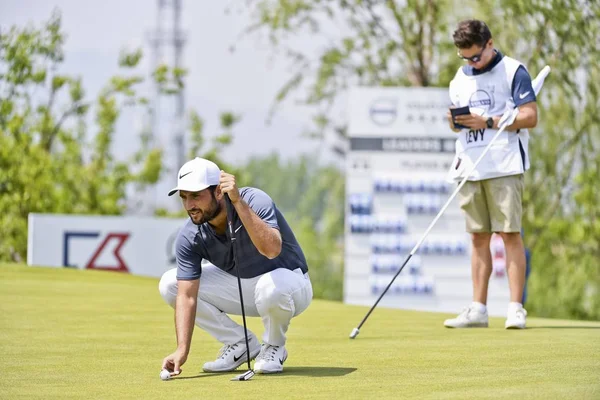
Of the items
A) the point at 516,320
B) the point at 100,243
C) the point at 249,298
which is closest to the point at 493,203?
the point at 516,320

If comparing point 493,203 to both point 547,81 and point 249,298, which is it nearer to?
point 249,298

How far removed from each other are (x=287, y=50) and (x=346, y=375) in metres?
17.5

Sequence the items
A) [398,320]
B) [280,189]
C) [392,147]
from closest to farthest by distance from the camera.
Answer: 1. [398,320]
2. [392,147]
3. [280,189]

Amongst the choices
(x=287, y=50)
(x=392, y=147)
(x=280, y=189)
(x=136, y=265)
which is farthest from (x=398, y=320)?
(x=280, y=189)

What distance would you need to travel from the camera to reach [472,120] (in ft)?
23.4

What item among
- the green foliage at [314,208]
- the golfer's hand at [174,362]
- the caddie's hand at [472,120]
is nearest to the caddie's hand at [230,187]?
the golfer's hand at [174,362]

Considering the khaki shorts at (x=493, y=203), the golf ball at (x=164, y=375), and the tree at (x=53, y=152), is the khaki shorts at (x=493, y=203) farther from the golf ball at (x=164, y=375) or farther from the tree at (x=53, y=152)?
the tree at (x=53, y=152)

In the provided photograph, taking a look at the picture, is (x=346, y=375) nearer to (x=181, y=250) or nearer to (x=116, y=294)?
(x=181, y=250)

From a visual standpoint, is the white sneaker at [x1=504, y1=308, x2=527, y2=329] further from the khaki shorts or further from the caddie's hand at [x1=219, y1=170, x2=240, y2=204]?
the caddie's hand at [x1=219, y1=170, x2=240, y2=204]

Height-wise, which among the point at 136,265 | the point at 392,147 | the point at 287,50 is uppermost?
the point at 287,50

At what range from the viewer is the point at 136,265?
579 inches

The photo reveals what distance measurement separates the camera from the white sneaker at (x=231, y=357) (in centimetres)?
557

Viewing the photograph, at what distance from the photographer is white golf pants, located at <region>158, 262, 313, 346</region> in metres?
5.33

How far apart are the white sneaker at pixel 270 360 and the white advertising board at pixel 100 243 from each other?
9236mm
